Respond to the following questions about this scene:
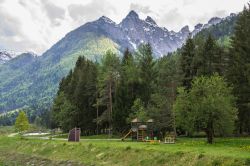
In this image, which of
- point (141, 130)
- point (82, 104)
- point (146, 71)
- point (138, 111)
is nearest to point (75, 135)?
point (141, 130)

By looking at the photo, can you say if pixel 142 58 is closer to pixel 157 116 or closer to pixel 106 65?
pixel 106 65

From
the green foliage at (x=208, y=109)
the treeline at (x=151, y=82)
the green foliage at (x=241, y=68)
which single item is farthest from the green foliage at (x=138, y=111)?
the green foliage at (x=208, y=109)

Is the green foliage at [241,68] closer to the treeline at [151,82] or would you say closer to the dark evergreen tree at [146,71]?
the treeline at [151,82]

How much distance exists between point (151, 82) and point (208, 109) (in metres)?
36.8

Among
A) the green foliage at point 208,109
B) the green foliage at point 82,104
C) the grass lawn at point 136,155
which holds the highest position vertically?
the green foliage at point 82,104

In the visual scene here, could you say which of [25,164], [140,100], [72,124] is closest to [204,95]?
[25,164]

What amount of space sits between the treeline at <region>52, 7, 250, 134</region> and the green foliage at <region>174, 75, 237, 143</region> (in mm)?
2215

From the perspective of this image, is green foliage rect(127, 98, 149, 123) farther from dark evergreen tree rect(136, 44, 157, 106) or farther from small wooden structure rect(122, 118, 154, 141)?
dark evergreen tree rect(136, 44, 157, 106)

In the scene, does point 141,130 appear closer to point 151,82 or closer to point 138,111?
point 138,111

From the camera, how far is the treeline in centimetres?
6875

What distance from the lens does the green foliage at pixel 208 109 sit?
→ 48.6 metres

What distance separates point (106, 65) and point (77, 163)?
5331 centimetres

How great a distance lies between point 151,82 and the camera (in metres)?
84.8

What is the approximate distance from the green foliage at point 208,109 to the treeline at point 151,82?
221 cm
